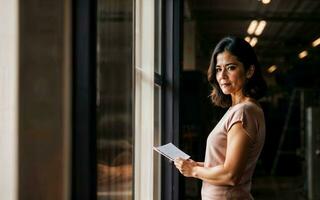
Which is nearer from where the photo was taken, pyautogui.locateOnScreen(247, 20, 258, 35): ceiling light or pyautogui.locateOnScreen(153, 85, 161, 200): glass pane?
pyautogui.locateOnScreen(153, 85, 161, 200): glass pane

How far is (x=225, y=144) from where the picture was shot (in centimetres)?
138

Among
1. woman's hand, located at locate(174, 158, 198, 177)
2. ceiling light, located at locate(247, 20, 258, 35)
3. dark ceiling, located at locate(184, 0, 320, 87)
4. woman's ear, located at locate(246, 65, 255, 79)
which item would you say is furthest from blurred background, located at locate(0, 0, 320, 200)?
ceiling light, located at locate(247, 20, 258, 35)

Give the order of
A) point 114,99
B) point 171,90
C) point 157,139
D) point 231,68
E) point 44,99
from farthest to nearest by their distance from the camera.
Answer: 1. point 171,90
2. point 157,139
3. point 231,68
4. point 114,99
5. point 44,99

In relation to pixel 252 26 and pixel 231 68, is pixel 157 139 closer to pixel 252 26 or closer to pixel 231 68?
pixel 231 68

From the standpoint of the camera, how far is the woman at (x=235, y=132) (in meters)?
1.31

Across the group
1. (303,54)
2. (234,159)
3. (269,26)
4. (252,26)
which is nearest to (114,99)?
(234,159)

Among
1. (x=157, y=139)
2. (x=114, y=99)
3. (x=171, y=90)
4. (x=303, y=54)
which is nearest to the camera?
(x=114, y=99)

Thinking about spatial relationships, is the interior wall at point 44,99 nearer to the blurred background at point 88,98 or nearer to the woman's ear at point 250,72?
the blurred background at point 88,98

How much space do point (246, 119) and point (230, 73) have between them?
196 millimetres

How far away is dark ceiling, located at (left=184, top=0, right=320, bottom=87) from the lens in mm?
4094

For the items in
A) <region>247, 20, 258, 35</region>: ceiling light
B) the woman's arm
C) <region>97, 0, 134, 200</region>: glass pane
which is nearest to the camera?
<region>97, 0, 134, 200</region>: glass pane

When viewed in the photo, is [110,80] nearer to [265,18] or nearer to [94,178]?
[94,178]

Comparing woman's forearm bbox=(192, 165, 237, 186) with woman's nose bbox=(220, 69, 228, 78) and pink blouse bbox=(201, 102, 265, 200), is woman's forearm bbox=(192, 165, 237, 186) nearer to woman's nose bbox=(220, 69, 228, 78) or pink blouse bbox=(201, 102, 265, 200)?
pink blouse bbox=(201, 102, 265, 200)

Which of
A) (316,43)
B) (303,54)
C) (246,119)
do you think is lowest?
(246,119)
